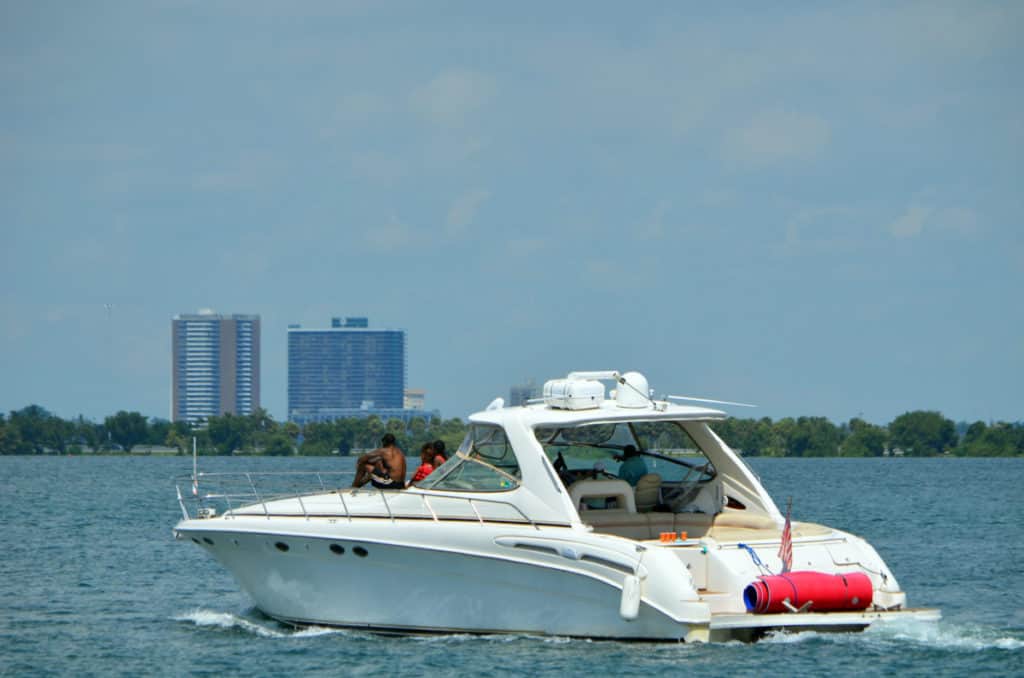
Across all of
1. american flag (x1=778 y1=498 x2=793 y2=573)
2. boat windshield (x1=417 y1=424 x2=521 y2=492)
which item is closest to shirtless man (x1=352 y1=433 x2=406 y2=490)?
boat windshield (x1=417 y1=424 x2=521 y2=492)

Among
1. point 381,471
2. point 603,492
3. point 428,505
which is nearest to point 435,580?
point 428,505

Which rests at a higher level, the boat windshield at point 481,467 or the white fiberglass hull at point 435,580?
the boat windshield at point 481,467

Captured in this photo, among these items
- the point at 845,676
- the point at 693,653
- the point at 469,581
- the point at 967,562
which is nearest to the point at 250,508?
the point at 469,581

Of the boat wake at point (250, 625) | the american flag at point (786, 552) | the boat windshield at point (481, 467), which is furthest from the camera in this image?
the boat wake at point (250, 625)

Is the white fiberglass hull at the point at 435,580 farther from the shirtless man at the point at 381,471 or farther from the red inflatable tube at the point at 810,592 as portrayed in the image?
the shirtless man at the point at 381,471

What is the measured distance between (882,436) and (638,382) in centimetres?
14177

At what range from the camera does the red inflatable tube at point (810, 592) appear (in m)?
16.1

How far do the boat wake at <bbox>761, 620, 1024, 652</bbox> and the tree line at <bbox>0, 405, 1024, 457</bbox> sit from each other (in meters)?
88.7

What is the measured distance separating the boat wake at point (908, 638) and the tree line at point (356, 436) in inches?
3492

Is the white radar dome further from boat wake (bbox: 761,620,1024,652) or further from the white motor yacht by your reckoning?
boat wake (bbox: 761,620,1024,652)

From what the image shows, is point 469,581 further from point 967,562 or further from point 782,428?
point 782,428

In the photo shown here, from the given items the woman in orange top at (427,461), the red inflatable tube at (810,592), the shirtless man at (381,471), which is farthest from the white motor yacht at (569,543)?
the woman in orange top at (427,461)

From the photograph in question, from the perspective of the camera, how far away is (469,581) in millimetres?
17062

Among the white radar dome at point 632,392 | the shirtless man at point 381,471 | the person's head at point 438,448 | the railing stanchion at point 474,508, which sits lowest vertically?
the railing stanchion at point 474,508
